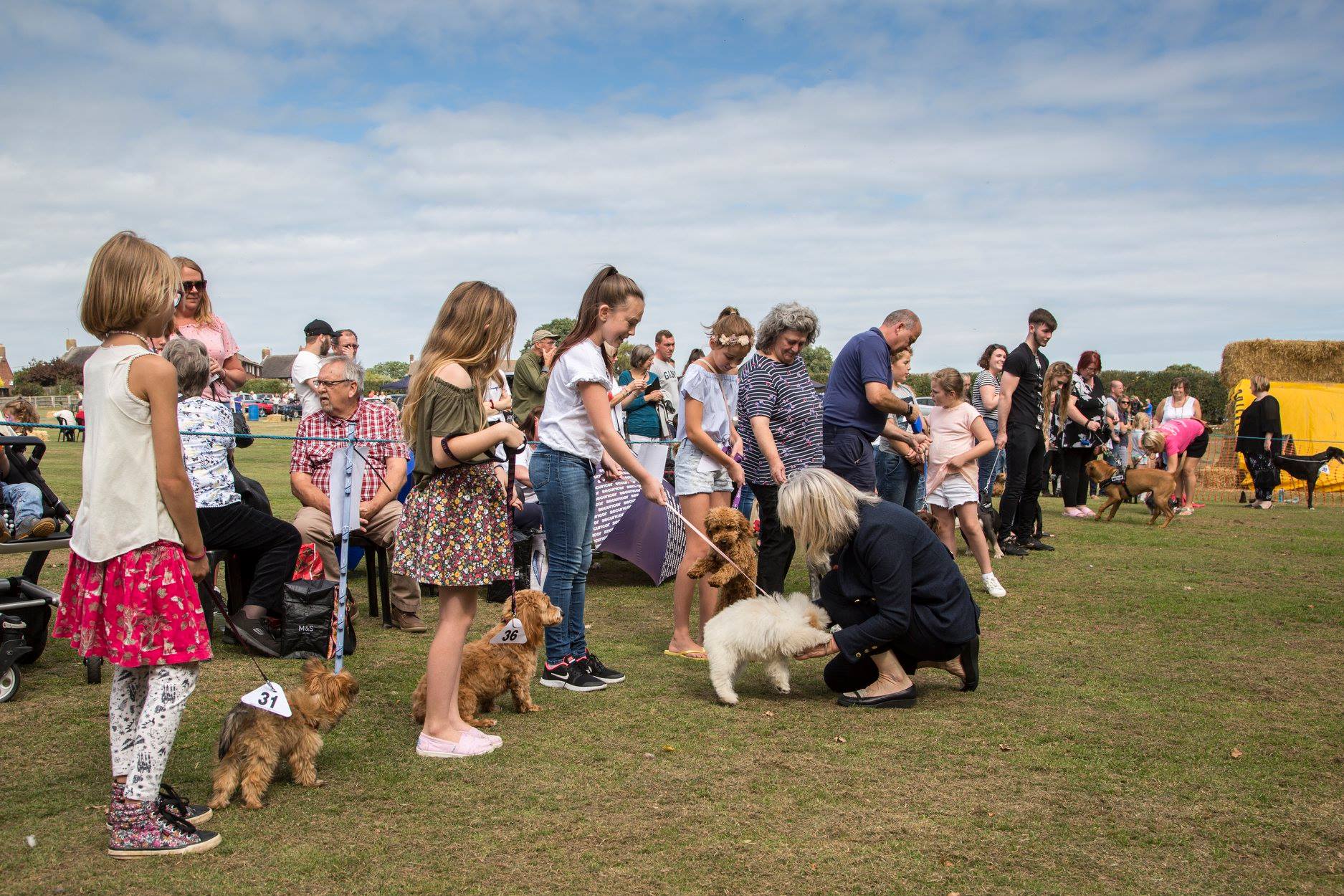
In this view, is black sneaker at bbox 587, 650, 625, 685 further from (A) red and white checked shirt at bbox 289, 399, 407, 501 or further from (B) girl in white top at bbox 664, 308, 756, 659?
(A) red and white checked shirt at bbox 289, 399, 407, 501

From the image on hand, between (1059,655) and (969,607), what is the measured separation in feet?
4.65

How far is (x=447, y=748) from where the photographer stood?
160 inches

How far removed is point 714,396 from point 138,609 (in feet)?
11.5

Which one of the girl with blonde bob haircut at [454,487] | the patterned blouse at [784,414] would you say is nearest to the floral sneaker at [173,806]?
the girl with blonde bob haircut at [454,487]

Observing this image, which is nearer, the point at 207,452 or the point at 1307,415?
the point at 207,452

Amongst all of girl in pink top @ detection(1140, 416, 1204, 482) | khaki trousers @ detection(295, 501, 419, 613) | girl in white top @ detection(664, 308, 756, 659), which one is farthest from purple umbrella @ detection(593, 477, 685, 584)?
girl in pink top @ detection(1140, 416, 1204, 482)

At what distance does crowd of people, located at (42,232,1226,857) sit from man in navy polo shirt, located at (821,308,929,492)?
0.05 feet

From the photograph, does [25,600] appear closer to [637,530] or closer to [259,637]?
[259,637]

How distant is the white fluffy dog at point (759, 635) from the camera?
4699 mm

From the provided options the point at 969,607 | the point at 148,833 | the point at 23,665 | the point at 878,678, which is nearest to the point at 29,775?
the point at 148,833

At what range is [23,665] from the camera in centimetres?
529

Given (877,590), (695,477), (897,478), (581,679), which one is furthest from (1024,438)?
(581,679)

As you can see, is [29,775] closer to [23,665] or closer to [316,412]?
[23,665]

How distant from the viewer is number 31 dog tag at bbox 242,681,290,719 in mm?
3418
